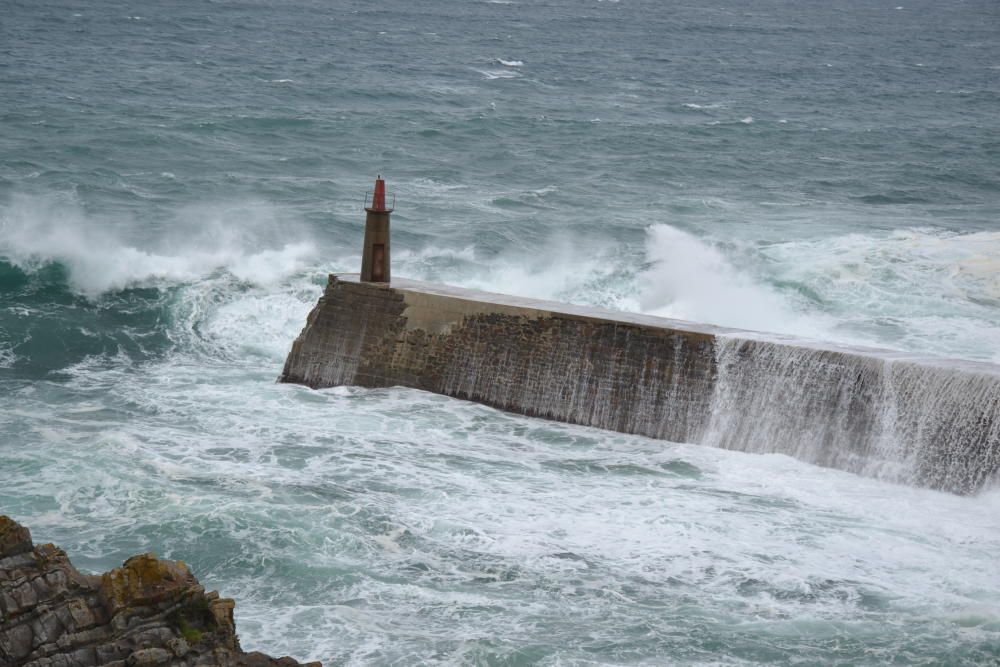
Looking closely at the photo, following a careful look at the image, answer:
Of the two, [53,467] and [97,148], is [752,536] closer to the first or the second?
[53,467]

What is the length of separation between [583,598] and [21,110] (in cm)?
2616

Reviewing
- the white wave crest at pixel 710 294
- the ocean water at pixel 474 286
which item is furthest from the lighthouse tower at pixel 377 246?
the white wave crest at pixel 710 294

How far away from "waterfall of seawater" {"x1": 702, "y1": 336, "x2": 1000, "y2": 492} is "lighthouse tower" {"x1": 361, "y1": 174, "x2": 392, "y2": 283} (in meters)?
4.28

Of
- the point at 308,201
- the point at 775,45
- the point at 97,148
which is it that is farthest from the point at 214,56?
the point at 775,45

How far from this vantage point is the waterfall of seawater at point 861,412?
41.9 ft

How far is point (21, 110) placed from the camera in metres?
32.2

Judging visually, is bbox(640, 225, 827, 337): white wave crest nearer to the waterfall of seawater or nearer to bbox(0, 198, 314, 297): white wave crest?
the waterfall of seawater

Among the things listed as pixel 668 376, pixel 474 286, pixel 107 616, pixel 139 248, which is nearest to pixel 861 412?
pixel 668 376

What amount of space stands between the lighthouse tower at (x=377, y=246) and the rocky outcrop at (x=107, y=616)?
26.5 ft

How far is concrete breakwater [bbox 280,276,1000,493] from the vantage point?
12977 mm

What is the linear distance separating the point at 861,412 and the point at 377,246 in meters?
6.02

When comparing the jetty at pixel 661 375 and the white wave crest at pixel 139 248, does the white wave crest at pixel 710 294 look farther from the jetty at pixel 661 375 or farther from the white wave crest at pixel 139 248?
the white wave crest at pixel 139 248

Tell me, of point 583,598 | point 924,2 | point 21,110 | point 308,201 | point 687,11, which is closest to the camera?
point 583,598

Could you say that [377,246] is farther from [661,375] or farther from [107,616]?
[107,616]
